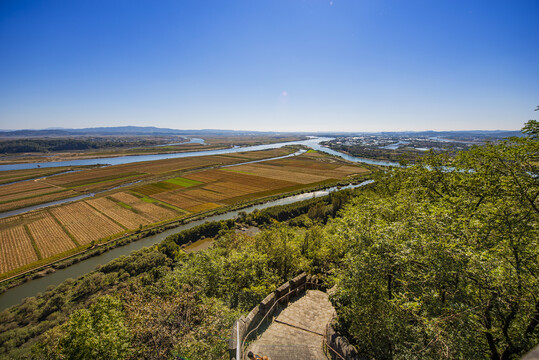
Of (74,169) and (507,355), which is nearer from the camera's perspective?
(507,355)

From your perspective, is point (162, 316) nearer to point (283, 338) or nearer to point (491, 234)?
point (283, 338)

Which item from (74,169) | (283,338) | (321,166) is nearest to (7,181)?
(74,169)

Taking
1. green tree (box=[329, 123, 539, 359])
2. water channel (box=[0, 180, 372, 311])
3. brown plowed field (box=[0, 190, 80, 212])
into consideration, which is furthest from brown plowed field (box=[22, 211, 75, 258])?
green tree (box=[329, 123, 539, 359])

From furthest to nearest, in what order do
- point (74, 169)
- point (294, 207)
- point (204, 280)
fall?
point (74, 169) < point (294, 207) < point (204, 280)

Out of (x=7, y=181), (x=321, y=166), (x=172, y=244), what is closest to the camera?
(x=172, y=244)

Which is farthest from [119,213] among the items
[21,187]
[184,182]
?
[21,187]

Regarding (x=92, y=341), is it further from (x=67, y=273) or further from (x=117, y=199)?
(x=117, y=199)
